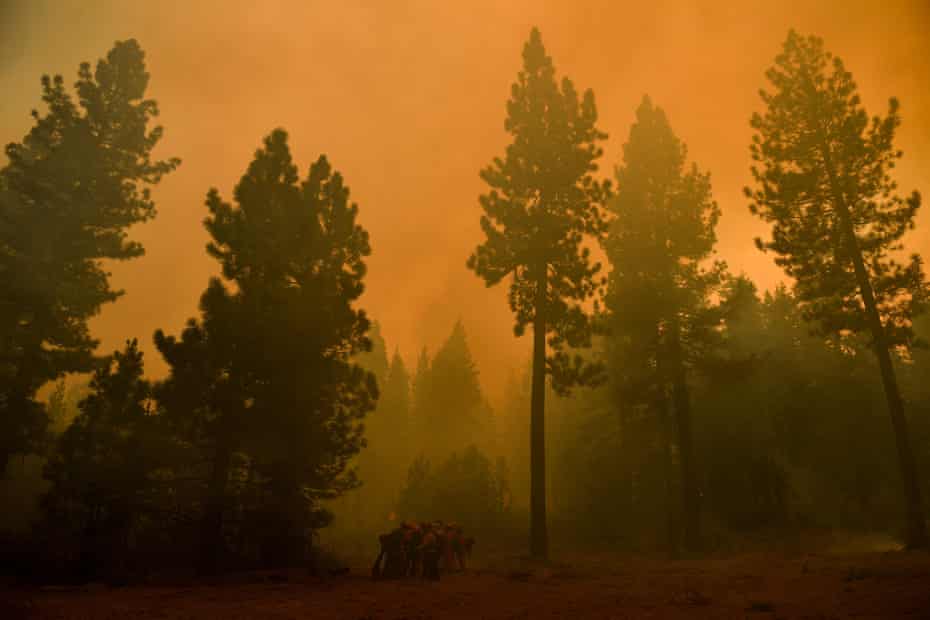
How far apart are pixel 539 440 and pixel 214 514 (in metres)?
10.9

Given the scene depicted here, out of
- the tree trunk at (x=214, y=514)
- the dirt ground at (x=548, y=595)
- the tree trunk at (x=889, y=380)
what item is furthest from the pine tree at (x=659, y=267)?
the tree trunk at (x=214, y=514)

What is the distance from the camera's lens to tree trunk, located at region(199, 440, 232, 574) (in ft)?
47.8

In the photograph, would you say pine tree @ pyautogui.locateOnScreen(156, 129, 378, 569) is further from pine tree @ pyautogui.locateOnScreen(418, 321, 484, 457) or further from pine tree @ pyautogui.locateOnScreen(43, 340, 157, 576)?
pine tree @ pyautogui.locateOnScreen(418, 321, 484, 457)

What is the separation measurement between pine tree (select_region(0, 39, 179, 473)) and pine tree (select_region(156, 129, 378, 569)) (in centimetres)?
865

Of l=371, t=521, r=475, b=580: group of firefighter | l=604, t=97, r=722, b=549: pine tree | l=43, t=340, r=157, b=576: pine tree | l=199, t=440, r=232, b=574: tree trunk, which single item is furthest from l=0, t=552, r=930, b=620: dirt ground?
l=604, t=97, r=722, b=549: pine tree

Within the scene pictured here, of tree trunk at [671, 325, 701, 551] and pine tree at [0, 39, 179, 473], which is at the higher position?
pine tree at [0, 39, 179, 473]

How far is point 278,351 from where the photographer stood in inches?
628

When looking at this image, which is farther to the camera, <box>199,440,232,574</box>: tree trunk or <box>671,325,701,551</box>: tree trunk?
<box>671,325,701,551</box>: tree trunk

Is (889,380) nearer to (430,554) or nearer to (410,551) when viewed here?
(430,554)

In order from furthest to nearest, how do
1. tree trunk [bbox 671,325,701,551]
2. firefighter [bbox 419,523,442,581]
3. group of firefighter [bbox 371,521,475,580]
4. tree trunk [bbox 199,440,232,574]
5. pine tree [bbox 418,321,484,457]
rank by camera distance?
pine tree [bbox 418,321,484,457], tree trunk [bbox 671,325,701,551], group of firefighter [bbox 371,521,475,580], tree trunk [bbox 199,440,232,574], firefighter [bbox 419,523,442,581]

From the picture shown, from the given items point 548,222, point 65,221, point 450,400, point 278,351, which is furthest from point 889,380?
point 450,400

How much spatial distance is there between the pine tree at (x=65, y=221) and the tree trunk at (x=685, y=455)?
24646 millimetres

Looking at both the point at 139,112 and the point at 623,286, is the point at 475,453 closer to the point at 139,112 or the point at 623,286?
the point at 623,286

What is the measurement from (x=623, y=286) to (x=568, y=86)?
9.34 m
